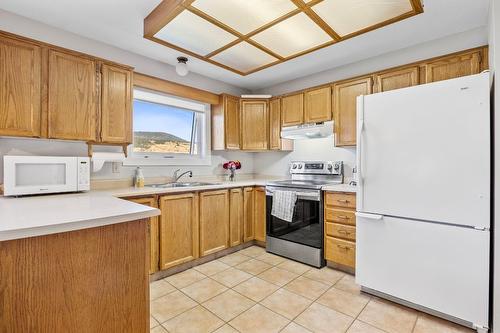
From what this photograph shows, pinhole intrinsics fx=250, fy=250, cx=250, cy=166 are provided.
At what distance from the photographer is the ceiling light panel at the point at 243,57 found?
99.1 inches

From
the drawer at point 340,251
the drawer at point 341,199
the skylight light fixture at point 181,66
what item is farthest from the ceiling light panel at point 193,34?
the drawer at point 340,251

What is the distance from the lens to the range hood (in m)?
3.03

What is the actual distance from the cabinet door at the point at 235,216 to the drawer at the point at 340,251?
1.10 meters

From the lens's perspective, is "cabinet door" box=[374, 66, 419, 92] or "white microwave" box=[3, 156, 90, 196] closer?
"white microwave" box=[3, 156, 90, 196]

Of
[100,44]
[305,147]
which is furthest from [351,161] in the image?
[100,44]

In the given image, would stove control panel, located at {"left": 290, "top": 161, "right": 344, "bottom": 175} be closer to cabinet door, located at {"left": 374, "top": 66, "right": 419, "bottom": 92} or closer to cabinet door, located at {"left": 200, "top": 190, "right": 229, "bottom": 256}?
cabinet door, located at {"left": 374, "top": 66, "right": 419, "bottom": 92}

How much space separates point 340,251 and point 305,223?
0.46 m

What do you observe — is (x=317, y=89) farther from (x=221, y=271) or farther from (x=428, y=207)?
(x=221, y=271)

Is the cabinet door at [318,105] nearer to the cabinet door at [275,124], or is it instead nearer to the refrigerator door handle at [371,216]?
the cabinet door at [275,124]

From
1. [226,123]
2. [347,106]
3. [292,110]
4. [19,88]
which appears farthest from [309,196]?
[19,88]

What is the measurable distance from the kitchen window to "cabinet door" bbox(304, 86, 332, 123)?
1.40m

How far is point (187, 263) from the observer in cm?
270

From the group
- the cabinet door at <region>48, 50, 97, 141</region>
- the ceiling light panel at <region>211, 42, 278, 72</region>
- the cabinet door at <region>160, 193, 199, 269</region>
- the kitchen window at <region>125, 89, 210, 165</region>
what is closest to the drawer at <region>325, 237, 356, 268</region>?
the cabinet door at <region>160, 193, 199, 269</region>

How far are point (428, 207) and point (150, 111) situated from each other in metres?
2.98
